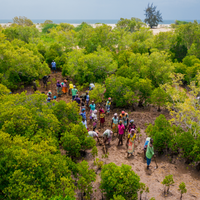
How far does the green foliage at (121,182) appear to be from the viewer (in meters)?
6.37

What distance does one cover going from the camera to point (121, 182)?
646 cm

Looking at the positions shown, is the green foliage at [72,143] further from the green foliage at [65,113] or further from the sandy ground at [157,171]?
the green foliage at [65,113]

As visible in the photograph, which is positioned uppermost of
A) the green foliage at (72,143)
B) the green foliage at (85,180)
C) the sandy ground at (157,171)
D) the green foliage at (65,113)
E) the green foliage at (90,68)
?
the green foliage at (90,68)

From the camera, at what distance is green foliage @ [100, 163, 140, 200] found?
6367mm

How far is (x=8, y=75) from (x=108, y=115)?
417 inches

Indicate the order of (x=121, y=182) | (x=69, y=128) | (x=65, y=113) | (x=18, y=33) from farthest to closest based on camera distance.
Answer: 1. (x=18, y=33)
2. (x=65, y=113)
3. (x=69, y=128)
4. (x=121, y=182)

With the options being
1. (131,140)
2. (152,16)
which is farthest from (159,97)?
(152,16)

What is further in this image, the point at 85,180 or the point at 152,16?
the point at 152,16

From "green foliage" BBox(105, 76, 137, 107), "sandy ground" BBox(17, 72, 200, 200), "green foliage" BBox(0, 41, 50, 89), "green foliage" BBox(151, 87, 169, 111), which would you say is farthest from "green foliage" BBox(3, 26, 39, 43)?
"sandy ground" BBox(17, 72, 200, 200)

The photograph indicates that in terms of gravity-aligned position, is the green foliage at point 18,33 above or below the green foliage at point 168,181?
above

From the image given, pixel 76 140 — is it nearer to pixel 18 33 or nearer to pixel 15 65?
pixel 15 65

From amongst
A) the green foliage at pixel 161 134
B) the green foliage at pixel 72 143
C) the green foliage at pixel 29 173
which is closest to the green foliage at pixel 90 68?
the green foliage at pixel 161 134

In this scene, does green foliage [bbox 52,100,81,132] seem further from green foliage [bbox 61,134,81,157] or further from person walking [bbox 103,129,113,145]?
person walking [bbox 103,129,113,145]

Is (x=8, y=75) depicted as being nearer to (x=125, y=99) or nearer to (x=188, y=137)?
(x=125, y=99)
